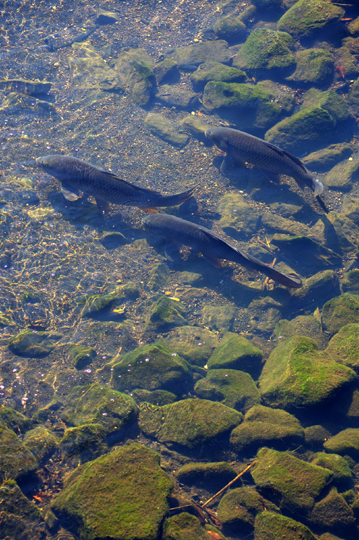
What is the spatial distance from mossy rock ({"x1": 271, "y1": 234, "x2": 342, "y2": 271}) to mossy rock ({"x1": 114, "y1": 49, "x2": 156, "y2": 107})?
688cm

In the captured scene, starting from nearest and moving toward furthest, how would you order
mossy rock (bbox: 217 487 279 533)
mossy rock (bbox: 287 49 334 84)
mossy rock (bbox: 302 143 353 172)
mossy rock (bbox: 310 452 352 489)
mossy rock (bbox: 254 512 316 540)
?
1. mossy rock (bbox: 254 512 316 540)
2. mossy rock (bbox: 217 487 279 533)
3. mossy rock (bbox: 310 452 352 489)
4. mossy rock (bbox: 302 143 353 172)
5. mossy rock (bbox: 287 49 334 84)

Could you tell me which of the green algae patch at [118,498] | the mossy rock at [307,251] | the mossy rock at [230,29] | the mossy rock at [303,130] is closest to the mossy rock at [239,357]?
the green algae patch at [118,498]

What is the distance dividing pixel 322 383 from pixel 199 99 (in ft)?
32.6

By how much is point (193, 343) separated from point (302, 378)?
2329 millimetres

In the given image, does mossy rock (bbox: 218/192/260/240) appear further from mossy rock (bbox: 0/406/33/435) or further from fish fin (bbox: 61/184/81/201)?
mossy rock (bbox: 0/406/33/435)

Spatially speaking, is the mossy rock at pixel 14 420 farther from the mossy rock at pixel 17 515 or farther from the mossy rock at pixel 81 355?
the mossy rock at pixel 81 355

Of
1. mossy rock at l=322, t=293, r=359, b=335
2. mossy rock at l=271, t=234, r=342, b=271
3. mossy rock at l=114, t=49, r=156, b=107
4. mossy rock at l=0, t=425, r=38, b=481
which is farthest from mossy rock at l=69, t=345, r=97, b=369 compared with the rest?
mossy rock at l=114, t=49, r=156, b=107

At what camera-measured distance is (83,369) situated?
5543mm

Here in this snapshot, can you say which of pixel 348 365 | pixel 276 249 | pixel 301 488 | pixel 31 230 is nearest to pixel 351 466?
pixel 301 488

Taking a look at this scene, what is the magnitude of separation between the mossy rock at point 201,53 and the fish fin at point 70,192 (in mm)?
7689

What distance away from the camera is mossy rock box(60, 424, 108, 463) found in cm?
429

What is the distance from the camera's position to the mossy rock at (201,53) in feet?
35.6

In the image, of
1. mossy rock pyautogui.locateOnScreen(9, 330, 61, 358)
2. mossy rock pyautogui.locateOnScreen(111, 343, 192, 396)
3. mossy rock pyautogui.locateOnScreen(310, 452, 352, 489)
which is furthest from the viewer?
mossy rock pyautogui.locateOnScreen(9, 330, 61, 358)

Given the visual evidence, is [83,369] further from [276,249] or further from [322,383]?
[276,249]
